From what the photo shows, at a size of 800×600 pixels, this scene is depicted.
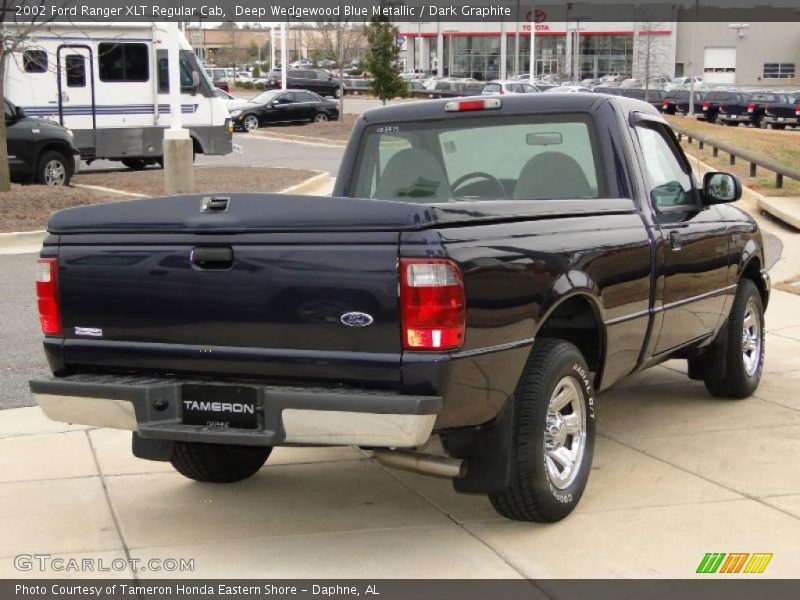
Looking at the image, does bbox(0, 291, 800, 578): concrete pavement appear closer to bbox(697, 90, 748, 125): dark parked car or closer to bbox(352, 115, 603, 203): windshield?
bbox(352, 115, 603, 203): windshield

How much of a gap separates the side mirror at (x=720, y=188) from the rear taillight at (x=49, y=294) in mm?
3868

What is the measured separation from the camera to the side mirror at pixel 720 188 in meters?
7.20

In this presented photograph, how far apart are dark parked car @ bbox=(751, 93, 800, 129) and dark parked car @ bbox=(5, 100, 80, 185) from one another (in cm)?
3715

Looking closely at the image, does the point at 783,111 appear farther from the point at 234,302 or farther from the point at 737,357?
the point at 234,302

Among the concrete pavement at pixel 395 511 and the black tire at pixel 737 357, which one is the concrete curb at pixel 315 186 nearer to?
the black tire at pixel 737 357

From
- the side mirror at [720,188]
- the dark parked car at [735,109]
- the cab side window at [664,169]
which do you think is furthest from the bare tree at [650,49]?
the side mirror at [720,188]

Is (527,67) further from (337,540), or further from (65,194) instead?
(337,540)

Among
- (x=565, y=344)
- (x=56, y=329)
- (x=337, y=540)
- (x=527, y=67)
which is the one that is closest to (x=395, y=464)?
(x=337, y=540)

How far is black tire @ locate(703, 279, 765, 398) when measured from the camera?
775 cm

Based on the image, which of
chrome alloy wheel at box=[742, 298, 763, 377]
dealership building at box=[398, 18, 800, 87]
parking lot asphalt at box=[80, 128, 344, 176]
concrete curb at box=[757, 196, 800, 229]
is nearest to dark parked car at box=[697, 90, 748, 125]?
parking lot asphalt at box=[80, 128, 344, 176]

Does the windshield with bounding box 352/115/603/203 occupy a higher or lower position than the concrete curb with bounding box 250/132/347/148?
higher

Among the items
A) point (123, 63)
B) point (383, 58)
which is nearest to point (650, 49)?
point (383, 58)

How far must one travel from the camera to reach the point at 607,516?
5.64m
